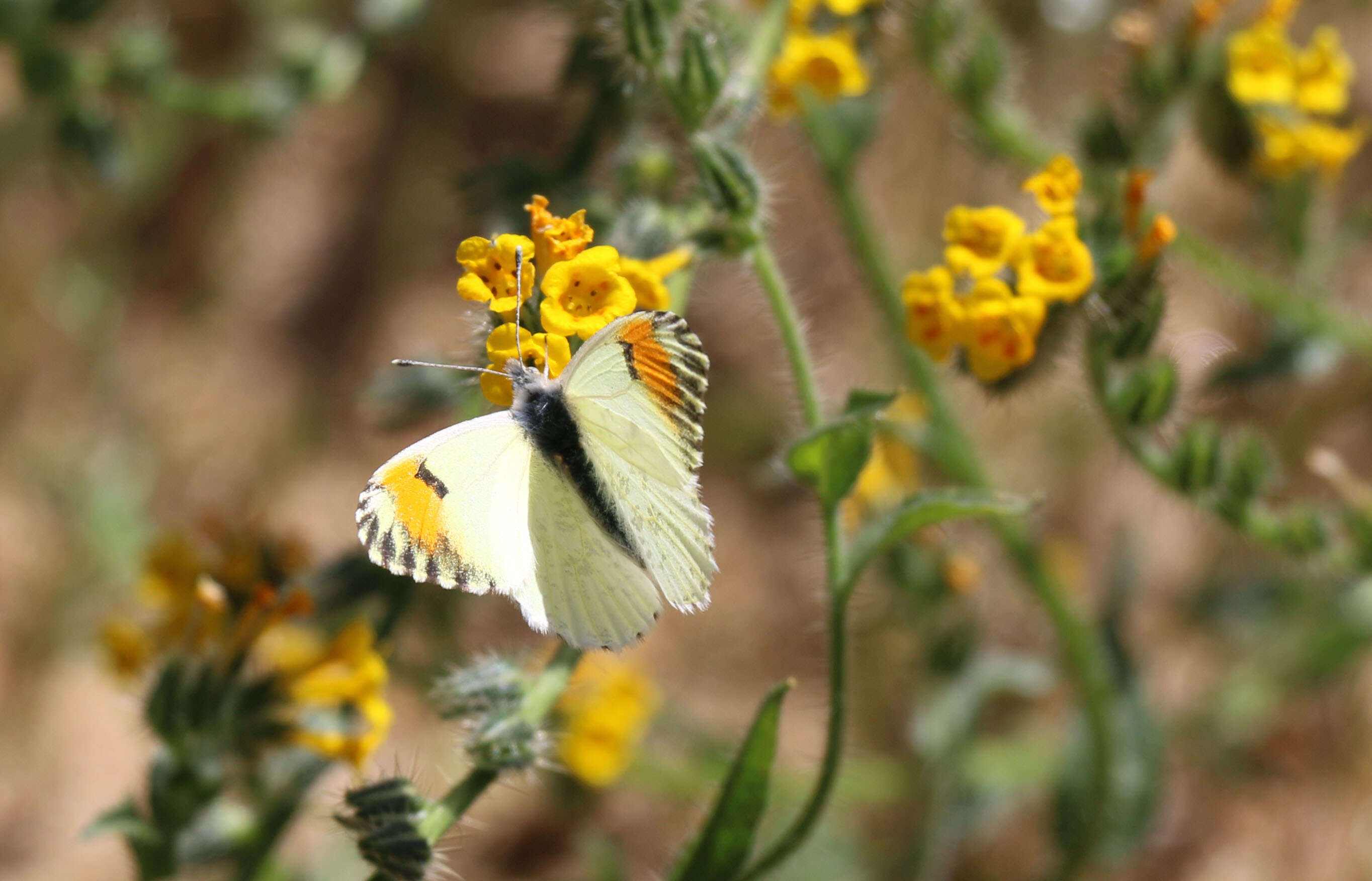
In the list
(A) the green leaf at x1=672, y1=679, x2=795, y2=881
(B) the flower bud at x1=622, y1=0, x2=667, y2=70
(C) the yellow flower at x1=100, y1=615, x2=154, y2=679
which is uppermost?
(C) the yellow flower at x1=100, y1=615, x2=154, y2=679

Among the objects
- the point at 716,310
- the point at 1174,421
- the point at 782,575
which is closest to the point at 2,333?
the point at 716,310

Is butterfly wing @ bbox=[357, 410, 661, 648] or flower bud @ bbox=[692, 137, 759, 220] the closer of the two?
butterfly wing @ bbox=[357, 410, 661, 648]

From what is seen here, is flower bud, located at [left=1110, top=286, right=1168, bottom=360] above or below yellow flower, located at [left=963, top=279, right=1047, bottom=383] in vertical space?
below

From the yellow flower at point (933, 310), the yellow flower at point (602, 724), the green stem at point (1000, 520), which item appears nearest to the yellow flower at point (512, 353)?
the yellow flower at point (933, 310)

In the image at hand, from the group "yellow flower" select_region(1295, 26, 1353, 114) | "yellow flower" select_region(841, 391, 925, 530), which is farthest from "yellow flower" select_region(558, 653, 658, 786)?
"yellow flower" select_region(1295, 26, 1353, 114)

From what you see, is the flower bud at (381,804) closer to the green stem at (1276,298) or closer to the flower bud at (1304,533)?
the flower bud at (1304,533)

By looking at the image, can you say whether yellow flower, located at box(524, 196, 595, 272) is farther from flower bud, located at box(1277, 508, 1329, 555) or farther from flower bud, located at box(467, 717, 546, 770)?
flower bud, located at box(1277, 508, 1329, 555)

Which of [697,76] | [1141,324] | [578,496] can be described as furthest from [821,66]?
[578,496]
